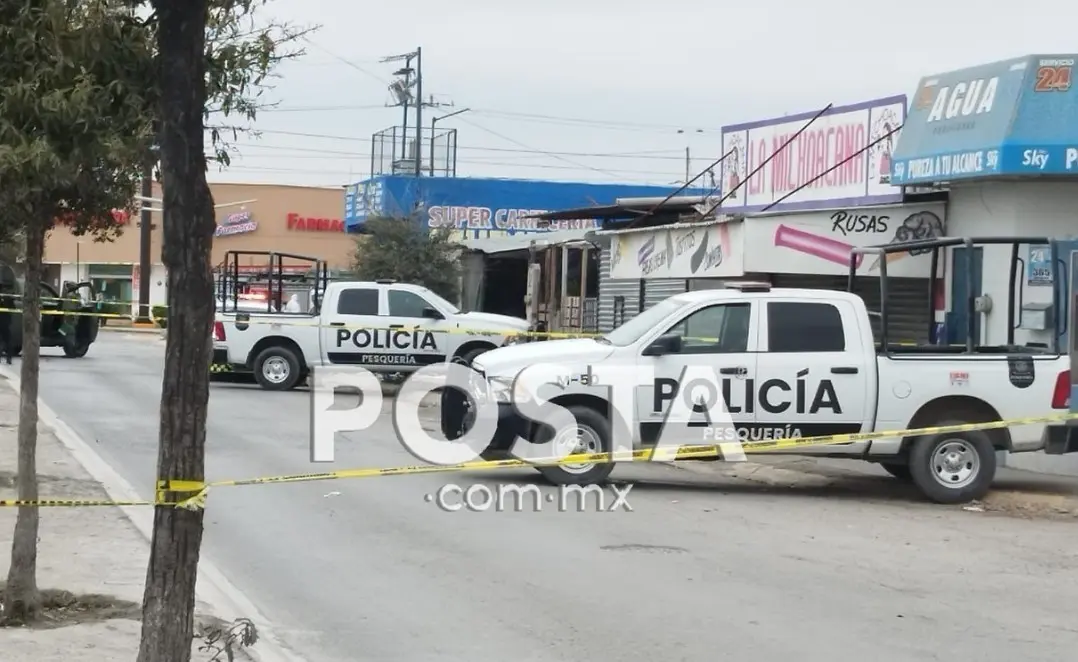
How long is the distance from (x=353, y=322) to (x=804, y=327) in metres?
11.7

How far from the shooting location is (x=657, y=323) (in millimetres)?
13797

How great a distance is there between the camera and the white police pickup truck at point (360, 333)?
24109 mm

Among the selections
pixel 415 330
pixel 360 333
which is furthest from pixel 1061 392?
pixel 360 333

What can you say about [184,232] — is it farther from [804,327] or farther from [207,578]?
[804,327]

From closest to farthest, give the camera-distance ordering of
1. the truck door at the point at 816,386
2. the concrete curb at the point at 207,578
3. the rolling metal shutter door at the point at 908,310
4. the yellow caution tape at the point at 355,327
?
1. the concrete curb at the point at 207,578
2. the truck door at the point at 816,386
3. the rolling metal shutter door at the point at 908,310
4. the yellow caution tape at the point at 355,327

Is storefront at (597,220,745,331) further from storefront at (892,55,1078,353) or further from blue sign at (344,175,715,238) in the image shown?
blue sign at (344,175,715,238)

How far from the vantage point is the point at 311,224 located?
214 ft

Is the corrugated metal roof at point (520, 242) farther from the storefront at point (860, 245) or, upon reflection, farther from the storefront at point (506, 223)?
the storefront at point (860, 245)

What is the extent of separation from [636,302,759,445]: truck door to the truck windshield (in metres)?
0.18

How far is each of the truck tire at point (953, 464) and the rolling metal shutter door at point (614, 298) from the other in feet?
42.2

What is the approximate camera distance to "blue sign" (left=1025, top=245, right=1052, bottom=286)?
54.1 feet

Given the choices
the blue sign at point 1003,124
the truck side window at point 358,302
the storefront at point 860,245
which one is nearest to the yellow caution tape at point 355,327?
the truck side window at point 358,302

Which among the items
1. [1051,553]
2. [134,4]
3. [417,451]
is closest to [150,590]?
[134,4]

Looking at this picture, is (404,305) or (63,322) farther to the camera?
(63,322)
